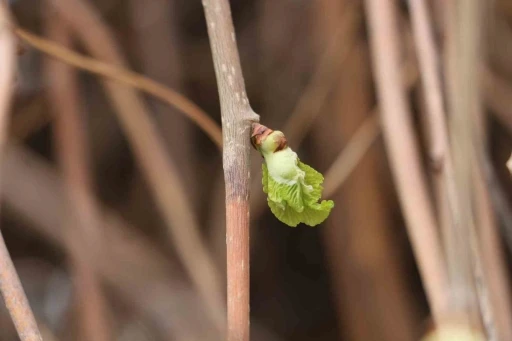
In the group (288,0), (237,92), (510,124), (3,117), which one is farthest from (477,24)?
(288,0)

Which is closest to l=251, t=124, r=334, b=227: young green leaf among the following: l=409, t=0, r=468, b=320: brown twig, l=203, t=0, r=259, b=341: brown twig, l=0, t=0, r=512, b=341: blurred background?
l=203, t=0, r=259, b=341: brown twig

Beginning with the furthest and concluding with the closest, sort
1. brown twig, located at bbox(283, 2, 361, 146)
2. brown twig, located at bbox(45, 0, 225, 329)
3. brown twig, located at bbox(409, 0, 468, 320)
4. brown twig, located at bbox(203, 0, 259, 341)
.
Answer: brown twig, located at bbox(283, 2, 361, 146)
brown twig, located at bbox(45, 0, 225, 329)
brown twig, located at bbox(409, 0, 468, 320)
brown twig, located at bbox(203, 0, 259, 341)

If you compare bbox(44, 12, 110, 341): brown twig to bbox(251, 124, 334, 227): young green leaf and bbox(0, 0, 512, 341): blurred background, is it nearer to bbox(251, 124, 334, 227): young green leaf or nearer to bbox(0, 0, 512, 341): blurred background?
bbox(0, 0, 512, 341): blurred background

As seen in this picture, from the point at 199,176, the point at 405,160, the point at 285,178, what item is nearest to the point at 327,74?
the point at 199,176

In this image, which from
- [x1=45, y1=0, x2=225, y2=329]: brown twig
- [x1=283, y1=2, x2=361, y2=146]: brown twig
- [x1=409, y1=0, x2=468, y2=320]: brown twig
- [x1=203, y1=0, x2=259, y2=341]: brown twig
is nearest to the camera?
[x1=203, y1=0, x2=259, y2=341]: brown twig

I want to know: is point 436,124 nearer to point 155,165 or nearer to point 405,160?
point 405,160

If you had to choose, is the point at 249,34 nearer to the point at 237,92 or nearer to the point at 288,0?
the point at 288,0
